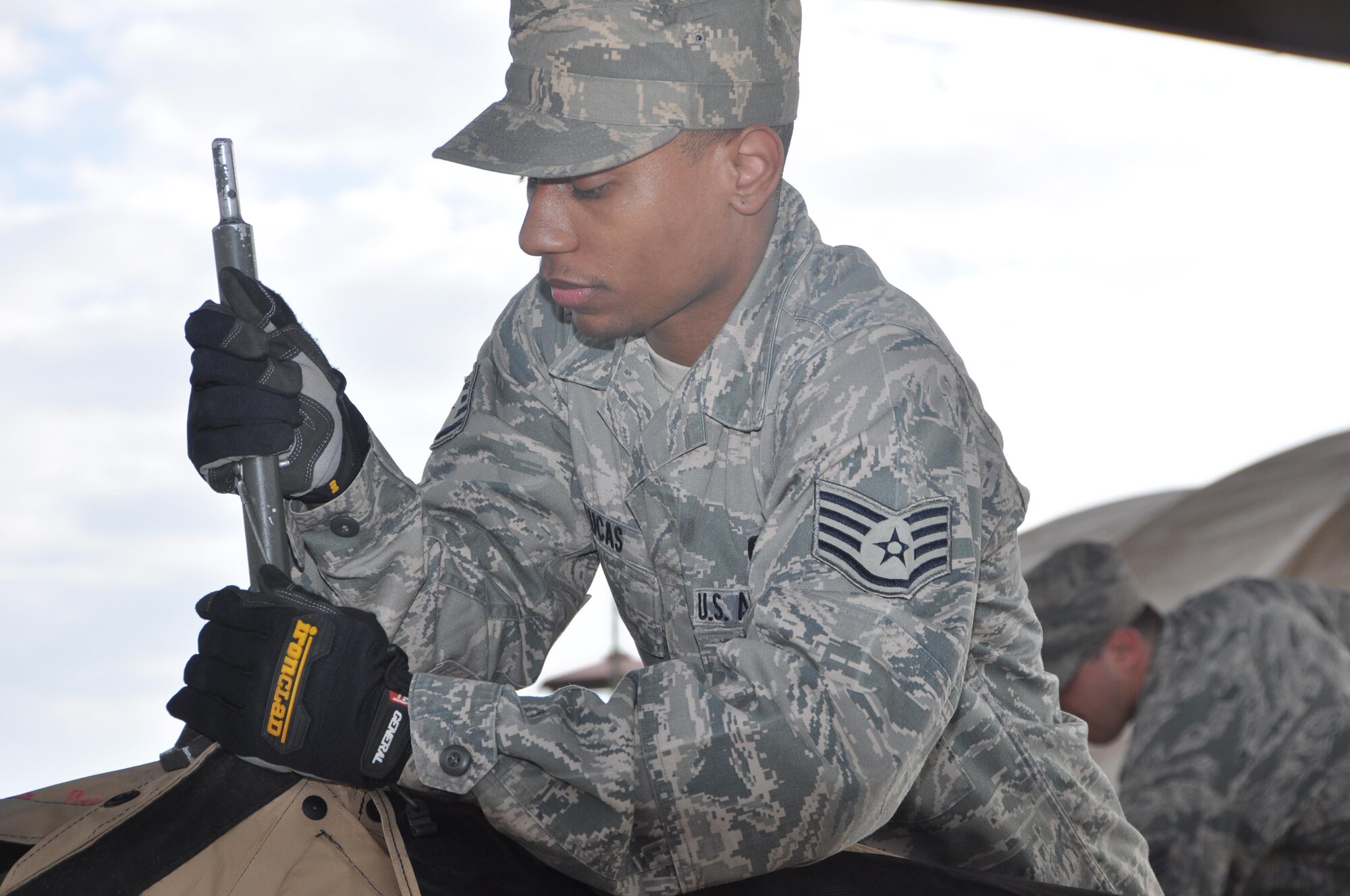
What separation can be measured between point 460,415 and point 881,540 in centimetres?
78

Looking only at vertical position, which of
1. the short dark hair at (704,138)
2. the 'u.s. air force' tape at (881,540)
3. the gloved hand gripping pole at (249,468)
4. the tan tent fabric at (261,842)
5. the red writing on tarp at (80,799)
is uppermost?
the short dark hair at (704,138)

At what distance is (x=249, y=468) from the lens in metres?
1.49

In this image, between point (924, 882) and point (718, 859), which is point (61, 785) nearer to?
point (718, 859)

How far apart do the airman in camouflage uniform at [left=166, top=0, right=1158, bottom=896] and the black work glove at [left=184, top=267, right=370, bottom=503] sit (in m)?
0.10

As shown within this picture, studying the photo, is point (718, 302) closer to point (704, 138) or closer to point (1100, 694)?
point (704, 138)

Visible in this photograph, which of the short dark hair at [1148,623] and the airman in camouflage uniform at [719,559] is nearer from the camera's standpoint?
the airman in camouflage uniform at [719,559]

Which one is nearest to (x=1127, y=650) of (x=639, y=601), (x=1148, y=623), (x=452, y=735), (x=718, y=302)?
(x=1148, y=623)

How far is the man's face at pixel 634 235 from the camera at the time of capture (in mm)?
1541

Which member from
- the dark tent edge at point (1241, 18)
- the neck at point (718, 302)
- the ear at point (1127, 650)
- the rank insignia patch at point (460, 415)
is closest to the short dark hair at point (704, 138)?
the neck at point (718, 302)

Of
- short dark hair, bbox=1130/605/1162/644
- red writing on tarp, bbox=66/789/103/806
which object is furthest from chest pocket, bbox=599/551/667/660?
short dark hair, bbox=1130/605/1162/644

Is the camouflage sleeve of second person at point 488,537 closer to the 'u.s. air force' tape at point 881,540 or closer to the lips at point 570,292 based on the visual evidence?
the lips at point 570,292

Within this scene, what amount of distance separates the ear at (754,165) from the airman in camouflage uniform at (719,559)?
30 mm

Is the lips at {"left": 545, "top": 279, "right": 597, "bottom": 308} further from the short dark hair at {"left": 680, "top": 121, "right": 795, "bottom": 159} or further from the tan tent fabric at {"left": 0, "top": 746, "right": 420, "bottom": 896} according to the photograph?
the tan tent fabric at {"left": 0, "top": 746, "right": 420, "bottom": 896}

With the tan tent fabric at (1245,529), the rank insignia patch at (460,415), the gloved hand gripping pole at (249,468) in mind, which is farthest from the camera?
the tan tent fabric at (1245,529)
